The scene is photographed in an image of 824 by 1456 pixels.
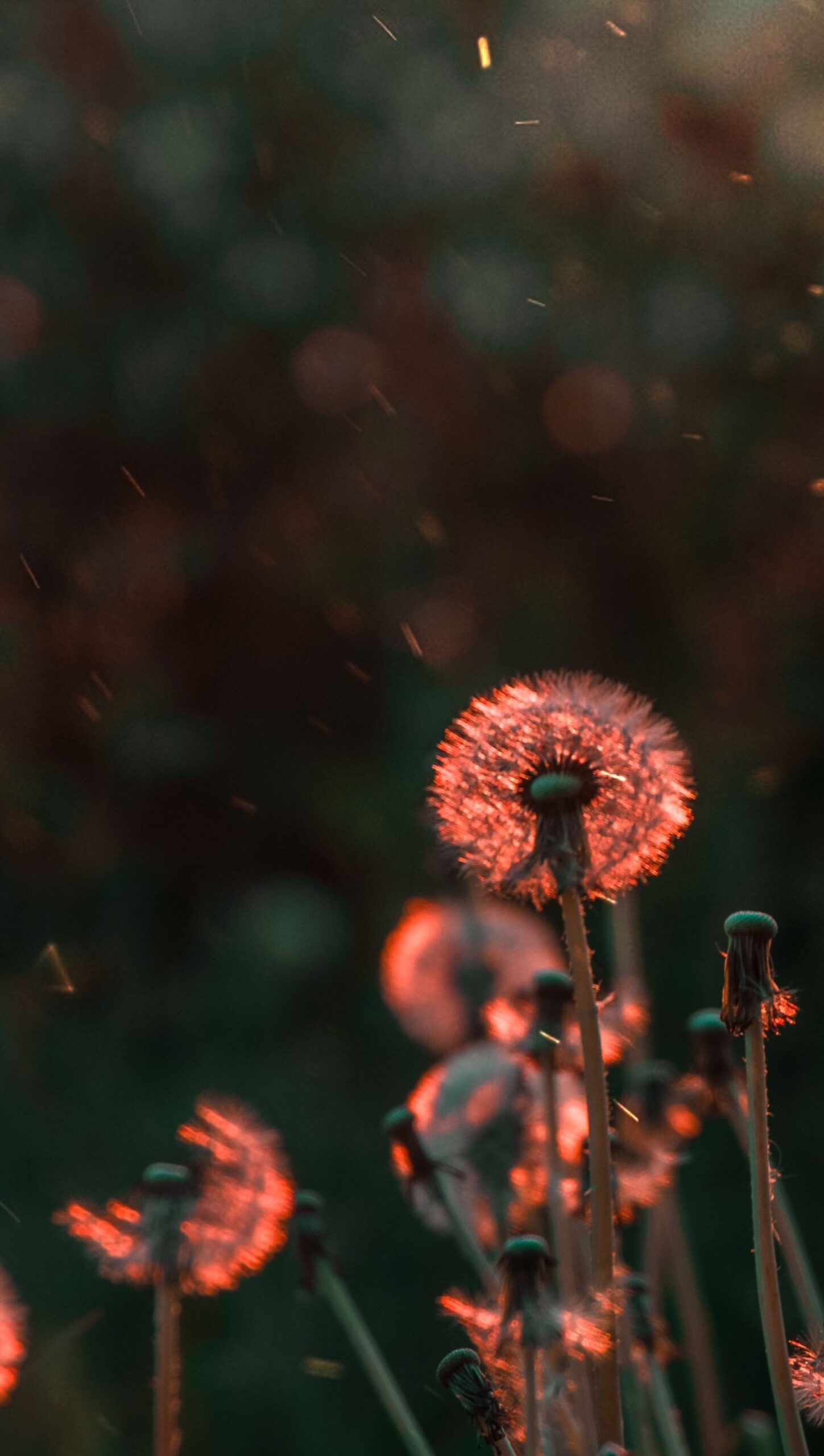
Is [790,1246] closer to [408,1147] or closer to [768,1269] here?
[408,1147]

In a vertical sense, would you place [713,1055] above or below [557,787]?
below

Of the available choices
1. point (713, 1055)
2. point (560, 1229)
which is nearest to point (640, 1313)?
point (560, 1229)

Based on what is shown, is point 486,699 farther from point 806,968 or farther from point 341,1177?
point 341,1177

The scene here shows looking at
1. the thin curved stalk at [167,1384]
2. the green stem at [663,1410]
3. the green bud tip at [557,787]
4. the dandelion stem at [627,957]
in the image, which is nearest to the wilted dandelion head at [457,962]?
the dandelion stem at [627,957]

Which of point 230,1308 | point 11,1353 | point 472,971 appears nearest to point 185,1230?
point 11,1353

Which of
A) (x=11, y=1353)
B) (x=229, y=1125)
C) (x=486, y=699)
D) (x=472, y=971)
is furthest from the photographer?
(x=472, y=971)

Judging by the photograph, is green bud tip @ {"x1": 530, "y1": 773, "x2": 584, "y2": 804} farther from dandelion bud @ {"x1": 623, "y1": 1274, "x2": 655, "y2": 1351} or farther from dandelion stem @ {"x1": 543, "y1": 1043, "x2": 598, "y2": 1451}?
dandelion bud @ {"x1": 623, "y1": 1274, "x2": 655, "y2": 1351}

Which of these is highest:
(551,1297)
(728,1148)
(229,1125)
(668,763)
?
(668,763)

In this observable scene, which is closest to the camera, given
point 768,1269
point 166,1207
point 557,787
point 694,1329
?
point 768,1269
